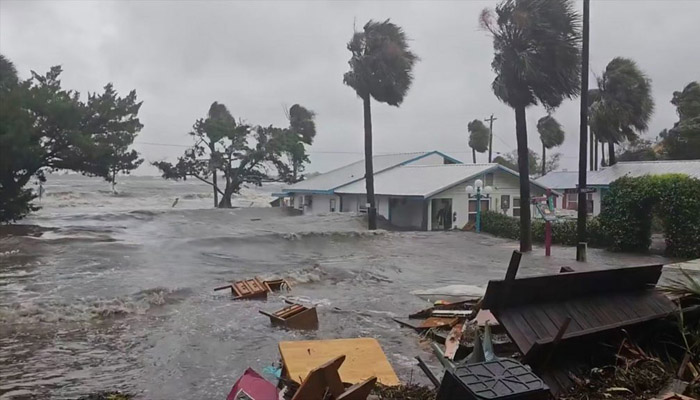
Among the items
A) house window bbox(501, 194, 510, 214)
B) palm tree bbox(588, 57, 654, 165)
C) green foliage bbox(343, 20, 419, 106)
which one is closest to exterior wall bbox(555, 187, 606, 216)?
palm tree bbox(588, 57, 654, 165)

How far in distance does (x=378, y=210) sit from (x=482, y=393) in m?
31.9

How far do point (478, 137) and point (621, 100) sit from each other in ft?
109

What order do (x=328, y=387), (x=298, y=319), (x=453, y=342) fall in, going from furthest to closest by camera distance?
(x=298, y=319) < (x=453, y=342) < (x=328, y=387)

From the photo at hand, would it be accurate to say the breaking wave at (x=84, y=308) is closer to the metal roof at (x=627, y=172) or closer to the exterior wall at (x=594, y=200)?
the metal roof at (x=627, y=172)

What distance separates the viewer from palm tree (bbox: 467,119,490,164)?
6431 centimetres

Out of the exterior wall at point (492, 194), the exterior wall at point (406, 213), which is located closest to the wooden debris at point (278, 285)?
the exterior wall at point (492, 194)

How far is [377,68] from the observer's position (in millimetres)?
29609

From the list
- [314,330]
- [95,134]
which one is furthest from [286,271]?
[95,134]

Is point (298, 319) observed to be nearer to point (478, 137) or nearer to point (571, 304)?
point (571, 304)

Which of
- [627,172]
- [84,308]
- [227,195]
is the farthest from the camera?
[227,195]

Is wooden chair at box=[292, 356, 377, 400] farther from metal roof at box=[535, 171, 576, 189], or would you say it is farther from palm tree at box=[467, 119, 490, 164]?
palm tree at box=[467, 119, 490, 164]

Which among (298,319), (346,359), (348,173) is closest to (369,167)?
(348,173)

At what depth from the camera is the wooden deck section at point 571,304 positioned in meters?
4.92

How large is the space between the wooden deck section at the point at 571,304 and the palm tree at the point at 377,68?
2415 cm
